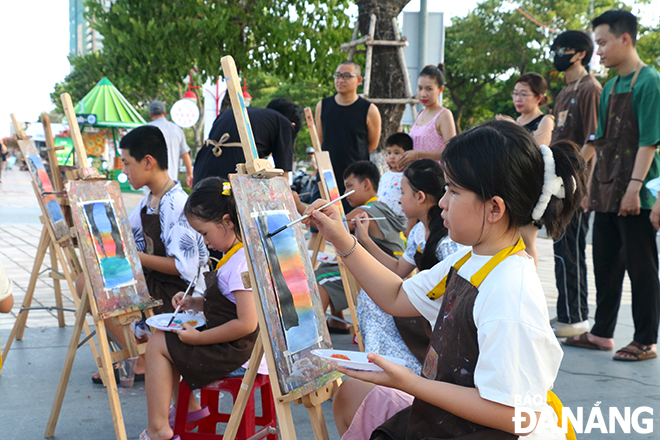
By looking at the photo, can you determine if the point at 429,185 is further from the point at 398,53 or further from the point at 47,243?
the point at 398,53

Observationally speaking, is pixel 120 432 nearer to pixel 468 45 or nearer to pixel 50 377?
pixel 50 377

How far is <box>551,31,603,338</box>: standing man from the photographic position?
3.90m

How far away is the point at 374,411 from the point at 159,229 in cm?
172

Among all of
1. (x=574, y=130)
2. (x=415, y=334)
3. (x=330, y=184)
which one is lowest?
(x=415, y=334)

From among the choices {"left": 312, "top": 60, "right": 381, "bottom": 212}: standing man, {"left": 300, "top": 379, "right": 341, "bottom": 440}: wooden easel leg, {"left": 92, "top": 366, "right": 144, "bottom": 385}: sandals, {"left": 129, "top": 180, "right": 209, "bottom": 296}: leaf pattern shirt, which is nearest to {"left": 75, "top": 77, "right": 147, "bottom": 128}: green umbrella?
{"left": 312, "top": 60, "right": 381, "bottom": 212}: standing man

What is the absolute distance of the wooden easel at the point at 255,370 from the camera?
→ 1603mm

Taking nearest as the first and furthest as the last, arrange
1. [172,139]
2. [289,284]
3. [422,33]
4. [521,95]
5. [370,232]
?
1. [289,284]
2. [370,232]
3. [521,95]
4. [422,33]
5. [172,139]

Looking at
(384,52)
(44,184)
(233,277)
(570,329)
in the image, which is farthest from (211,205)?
(384,52)

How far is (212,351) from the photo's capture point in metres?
2.18

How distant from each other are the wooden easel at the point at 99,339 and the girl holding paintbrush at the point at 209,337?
19 centimetres

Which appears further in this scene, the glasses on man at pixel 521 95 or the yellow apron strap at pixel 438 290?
the glasses on man at pixel 521 95

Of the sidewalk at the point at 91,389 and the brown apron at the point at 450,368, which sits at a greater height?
the brown apron at the point at 450,368

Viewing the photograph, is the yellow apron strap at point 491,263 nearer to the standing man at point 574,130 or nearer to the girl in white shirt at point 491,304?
the girl in white shirt at point 491,304

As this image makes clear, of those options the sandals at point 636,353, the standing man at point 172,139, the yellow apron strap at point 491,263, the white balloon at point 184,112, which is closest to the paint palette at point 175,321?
the yellow apron strap at point 491,263
